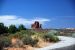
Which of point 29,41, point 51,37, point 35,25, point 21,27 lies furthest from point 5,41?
point 51,37

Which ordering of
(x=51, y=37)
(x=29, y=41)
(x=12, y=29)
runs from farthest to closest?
(x=51, y=37), (x=29, y=41), (x=12, y=29)

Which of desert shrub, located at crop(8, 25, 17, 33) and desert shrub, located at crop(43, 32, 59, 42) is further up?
desert shrub, located at crop(8, 25, 17, 33)

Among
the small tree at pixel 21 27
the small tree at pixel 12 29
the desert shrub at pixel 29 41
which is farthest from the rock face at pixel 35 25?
the small tree at pixel 12 29

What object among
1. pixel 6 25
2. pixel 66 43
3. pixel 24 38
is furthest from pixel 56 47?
pixel 6 25

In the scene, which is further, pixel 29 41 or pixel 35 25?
pixel 29 41

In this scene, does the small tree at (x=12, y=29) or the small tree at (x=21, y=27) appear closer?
the small tree at (x=12, y=29)

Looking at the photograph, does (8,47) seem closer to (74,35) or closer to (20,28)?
(20,28)

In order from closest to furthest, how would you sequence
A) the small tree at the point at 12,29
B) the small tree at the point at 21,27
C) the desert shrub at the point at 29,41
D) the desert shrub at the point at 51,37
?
the small tree at the point at 12,29 < the small tree at the point at 21,27 < the desert shrub at the point at 29,41 < the desert shrub at the point at 51,37

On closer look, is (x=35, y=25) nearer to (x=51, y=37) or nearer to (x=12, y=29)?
(x=12, y=29)

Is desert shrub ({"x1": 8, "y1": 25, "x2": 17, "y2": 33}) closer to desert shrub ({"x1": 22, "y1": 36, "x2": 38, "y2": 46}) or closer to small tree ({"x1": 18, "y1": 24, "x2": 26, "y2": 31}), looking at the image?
small tree ({"x1": 18, "y1": 24, "x2": 26, "y2": 31})

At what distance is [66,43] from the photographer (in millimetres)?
9367

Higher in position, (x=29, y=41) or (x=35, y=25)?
(x=35, y=25)

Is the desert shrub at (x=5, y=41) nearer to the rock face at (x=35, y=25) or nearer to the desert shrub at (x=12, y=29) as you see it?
the desert shrub at (x=12, y=29)

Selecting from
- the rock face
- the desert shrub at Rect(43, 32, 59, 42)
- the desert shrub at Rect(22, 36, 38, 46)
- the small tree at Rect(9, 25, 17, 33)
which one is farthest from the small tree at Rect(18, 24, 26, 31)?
the desert shrub at Rect(43, 32, 59, 42)
